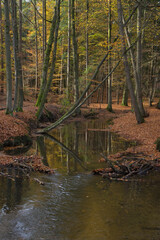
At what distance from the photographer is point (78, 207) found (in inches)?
184

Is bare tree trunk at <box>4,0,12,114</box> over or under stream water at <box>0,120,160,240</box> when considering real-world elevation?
over

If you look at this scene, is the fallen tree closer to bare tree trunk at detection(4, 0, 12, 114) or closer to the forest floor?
the forest floor

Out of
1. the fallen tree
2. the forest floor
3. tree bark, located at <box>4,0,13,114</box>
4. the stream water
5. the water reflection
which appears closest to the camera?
the stream water

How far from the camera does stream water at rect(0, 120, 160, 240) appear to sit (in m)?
3.75

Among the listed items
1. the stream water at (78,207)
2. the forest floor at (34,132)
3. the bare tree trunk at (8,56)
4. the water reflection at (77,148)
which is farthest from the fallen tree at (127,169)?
the bare tree trunk at (8,56)

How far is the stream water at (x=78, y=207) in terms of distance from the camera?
3747 mm

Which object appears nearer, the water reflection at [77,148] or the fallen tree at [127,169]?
the fallen tree at [127,169]

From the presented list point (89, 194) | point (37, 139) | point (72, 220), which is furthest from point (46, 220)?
point (37, 139)

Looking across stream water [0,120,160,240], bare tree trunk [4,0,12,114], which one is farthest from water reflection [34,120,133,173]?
bare tree trunk [4,0,12,114]

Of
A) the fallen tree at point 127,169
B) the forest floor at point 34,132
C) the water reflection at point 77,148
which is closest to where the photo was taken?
the fallen tree at point 127,169

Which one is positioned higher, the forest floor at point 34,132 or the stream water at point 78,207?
the forest floor at point 34,132

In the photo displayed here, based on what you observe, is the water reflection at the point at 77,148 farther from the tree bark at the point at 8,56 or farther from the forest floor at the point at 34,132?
the tree bark at the point at 8,56

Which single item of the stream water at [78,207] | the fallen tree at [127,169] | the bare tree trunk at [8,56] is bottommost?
the stream water at [78,207]

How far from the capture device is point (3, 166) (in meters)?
6.80
